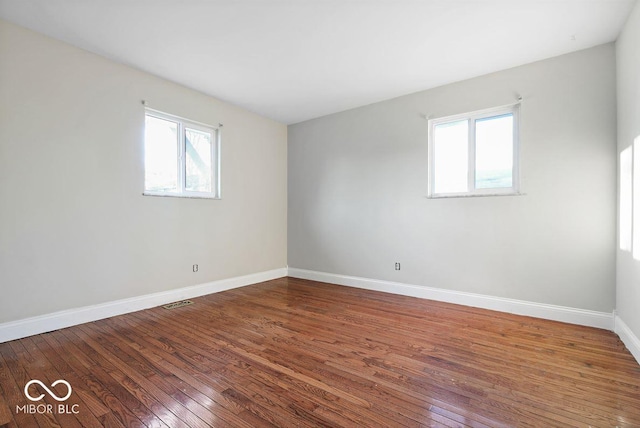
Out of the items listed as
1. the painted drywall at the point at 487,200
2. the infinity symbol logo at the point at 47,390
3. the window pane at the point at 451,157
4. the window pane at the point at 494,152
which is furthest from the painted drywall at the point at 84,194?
the window pane at the point at 494,152

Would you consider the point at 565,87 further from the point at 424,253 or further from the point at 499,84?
the point at 424,253

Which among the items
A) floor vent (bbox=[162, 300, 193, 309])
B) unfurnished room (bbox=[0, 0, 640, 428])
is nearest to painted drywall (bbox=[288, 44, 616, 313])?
unfurnished room (bbox=[0, 0, 640, 428])

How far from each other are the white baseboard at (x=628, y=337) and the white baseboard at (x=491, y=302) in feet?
0.50

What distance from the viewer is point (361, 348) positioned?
2.42 metres

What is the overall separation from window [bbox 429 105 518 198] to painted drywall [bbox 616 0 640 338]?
86cm

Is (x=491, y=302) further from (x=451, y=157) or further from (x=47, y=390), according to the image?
(x=47, y=390)

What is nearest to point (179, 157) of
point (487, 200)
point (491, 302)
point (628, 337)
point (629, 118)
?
point (487, 200)

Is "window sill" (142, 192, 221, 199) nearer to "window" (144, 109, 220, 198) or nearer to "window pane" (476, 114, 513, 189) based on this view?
"window" (144, 109, 220, 198)

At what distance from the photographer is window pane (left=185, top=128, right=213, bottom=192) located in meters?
4.06

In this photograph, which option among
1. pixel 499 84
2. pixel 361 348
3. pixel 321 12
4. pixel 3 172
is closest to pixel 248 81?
pixel 321 12

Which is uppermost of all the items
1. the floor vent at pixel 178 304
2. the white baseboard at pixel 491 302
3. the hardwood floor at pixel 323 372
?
the white baseboard at pixel 491 302

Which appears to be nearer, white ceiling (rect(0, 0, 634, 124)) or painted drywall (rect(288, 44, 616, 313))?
white ceiling (rect(0, 0, 634, 124))

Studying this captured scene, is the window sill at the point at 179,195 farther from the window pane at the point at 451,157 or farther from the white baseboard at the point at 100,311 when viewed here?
the window pane at the point at 451,157

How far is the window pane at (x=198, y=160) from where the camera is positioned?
4059 mm
